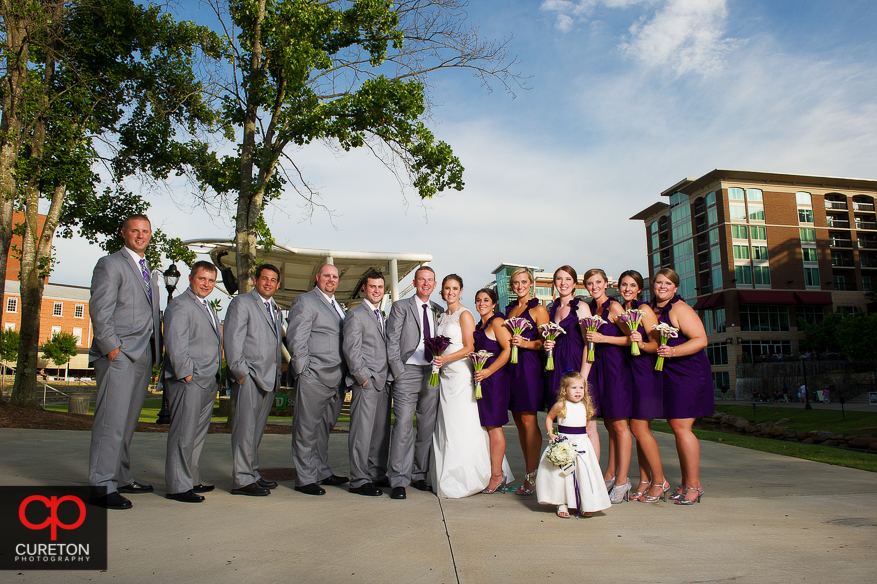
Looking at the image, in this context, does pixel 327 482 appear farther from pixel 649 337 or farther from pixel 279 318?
pixel 649 337

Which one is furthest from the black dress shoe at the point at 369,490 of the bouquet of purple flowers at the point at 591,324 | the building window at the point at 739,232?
the building window at the point at 739,232

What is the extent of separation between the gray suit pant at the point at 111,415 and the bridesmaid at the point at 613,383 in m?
3.90

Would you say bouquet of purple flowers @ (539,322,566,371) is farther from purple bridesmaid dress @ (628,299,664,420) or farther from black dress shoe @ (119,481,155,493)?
black dress shoe @ (119,481,155,493)

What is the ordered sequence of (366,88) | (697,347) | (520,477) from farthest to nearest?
(366,88) < (520,477) < (697,347)

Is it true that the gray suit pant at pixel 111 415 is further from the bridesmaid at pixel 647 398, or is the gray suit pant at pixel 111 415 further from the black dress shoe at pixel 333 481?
the bridesmaid at pixel 647 398

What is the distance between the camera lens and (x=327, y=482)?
5.98 m

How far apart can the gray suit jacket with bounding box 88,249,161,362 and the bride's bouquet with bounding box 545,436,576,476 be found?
3.42 metres

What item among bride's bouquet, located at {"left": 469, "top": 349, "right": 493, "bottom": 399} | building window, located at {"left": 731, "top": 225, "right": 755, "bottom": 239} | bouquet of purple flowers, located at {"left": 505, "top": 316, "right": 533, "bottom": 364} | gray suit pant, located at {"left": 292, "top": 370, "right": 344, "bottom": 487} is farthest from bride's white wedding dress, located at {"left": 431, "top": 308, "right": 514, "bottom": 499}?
building window, located at {"left": 731, "top": 225, "right": 755, "bottom": 239}

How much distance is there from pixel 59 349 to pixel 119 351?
5992cm

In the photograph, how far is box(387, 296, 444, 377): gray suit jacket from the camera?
219 inches

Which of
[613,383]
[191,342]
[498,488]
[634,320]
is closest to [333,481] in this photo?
[498,488]

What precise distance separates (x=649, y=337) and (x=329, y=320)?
299 cm

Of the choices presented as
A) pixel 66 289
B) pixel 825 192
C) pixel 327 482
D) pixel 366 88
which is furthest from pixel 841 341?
pixel 66 289

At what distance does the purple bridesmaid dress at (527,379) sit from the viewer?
5491 millimetres
